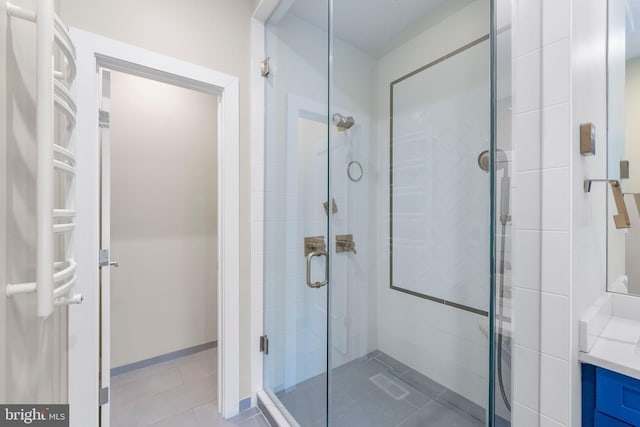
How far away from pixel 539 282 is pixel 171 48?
6.64ft

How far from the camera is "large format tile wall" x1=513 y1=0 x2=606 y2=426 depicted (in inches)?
30.8

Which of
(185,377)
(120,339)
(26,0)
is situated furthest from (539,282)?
(120,339)

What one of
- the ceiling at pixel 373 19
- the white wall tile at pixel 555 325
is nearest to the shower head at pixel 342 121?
the ceiling at pixel 373 19

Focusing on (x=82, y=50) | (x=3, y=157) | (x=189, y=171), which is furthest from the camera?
(x=189, y=171)

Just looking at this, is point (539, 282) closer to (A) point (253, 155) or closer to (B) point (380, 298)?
(B) point (380, 298)

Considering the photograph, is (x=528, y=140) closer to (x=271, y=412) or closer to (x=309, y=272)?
(x=309, y=272)

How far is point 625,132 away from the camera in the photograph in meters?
1.24

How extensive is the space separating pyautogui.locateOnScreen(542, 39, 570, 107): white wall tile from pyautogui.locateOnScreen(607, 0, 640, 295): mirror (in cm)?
70

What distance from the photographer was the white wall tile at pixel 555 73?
785 mm

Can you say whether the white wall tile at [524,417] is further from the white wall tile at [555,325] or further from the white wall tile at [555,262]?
the white wall tile at [555,262]

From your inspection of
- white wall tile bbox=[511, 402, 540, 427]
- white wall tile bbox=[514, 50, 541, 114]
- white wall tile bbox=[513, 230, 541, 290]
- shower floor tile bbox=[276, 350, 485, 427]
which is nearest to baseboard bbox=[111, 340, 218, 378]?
shower floor tile bbox=[276, 350, 485, 427]

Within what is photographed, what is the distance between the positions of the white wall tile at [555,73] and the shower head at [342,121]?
1.04 m

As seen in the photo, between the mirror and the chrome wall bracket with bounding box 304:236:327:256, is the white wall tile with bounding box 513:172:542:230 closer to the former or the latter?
the mirror

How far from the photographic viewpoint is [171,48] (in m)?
1.51
